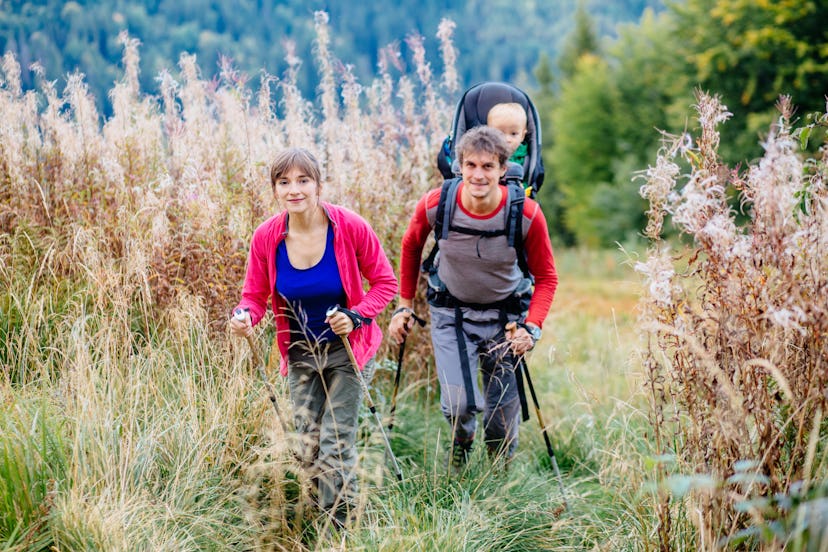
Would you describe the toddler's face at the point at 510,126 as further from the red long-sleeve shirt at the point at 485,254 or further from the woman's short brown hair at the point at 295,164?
the woman's short brown hair at the point at 295,164

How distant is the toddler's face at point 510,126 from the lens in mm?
4078

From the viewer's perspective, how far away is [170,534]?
2939 mm

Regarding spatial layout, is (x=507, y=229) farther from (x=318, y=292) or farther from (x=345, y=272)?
(x=318, y=292)

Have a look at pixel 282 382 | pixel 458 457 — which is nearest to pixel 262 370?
pixel 282 382

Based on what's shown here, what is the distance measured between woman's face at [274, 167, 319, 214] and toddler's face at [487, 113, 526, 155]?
1.24 meters

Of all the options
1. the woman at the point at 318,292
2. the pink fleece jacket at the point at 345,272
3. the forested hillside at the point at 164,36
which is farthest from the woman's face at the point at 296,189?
the forested hillside at the point at 164,36

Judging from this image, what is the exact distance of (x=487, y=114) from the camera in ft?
14.1

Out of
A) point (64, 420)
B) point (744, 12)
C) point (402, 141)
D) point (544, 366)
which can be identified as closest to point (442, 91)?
point (402, 141)

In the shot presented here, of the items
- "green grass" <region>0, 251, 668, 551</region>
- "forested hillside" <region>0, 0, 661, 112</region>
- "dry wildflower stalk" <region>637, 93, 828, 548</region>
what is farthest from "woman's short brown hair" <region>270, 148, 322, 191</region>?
"forested hillside" <region>0, 0, 661, 112</region>

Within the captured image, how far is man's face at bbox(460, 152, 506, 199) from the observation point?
11.4 ft

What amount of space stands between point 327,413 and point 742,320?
6.39ft

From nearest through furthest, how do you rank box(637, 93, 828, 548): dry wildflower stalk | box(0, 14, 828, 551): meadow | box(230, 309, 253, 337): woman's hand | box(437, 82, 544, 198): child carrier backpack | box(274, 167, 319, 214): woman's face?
box(637, 93, 828, 548): dry wildflower stalk
box(0, 14, 828, 551): meadow
box(230, 309, 253, 337): woman's hand
box(274, 167, 319, 214): woman's face
box(437, 82, 544, 198): child carrier backpack

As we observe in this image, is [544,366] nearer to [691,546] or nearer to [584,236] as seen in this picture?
[691,546]

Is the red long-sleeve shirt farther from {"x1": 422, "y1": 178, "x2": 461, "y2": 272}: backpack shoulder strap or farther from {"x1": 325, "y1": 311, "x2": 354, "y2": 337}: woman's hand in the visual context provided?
{"x1": 325, "y1": 311, "x2": 354, "y2": 337}: woman's hand
